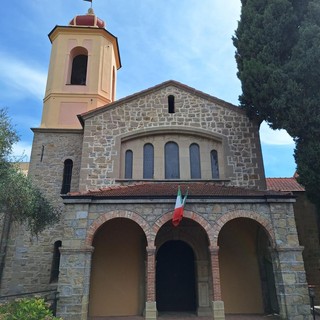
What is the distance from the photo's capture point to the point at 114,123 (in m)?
14.4

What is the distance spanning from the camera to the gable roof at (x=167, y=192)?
10.4 metres

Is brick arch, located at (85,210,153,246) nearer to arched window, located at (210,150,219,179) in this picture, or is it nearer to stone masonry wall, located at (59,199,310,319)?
stone masonry wall, located at (59,199,310,319)

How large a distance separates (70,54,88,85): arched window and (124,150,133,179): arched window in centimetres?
679

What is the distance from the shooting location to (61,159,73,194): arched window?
47.4 ft

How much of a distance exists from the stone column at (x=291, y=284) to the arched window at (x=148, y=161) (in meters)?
5.97

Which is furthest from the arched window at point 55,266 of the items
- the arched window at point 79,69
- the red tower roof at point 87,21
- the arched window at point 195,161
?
the red tower roof at point 87,21

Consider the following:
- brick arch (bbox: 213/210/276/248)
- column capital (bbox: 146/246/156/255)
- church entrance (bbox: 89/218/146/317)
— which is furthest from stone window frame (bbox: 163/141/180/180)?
column capital (bbox: 146/246/156/255)

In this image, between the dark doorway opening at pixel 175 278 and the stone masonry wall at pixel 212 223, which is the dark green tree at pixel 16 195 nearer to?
the stone masonry wall at pixel 212 223

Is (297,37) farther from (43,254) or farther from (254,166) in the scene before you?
(43,254)

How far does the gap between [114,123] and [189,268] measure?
7.09 metres

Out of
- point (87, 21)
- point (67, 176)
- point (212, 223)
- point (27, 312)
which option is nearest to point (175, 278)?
point (212, 223)

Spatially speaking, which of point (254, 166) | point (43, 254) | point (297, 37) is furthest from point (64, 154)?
point (297, 37)

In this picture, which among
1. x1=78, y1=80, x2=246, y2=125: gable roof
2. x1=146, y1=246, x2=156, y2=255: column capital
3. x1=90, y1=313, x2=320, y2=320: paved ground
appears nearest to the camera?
x1=146, y1=246, x2=156, y2=255: column capital

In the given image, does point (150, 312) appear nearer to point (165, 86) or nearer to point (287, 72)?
point (165, 86)
